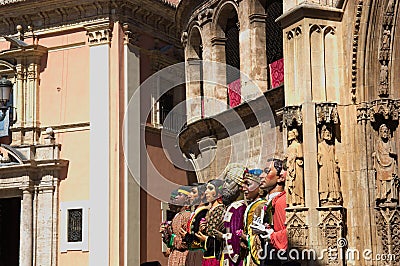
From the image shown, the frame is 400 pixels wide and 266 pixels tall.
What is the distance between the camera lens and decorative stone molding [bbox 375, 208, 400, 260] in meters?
10.8

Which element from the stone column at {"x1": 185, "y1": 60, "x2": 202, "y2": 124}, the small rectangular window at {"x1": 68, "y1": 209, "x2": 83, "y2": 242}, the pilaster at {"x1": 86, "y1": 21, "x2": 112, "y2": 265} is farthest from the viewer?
the small rectangular window at {"x1": 68, "y1": 209, "x2": 83, "y2": 242}

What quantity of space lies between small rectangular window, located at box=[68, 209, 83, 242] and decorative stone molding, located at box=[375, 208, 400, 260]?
1524cm

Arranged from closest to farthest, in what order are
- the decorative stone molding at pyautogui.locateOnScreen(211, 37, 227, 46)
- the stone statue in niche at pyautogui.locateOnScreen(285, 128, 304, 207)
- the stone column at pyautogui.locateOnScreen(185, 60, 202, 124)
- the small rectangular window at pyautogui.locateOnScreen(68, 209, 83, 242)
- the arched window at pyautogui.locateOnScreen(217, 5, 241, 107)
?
the stone statue in niche at pyautogui.locateOnScreen(285, 128, 304, 207) < the arched window at pyautogui.locateOnScreen(217, 5, 241, 107) < the decorative stone molding at pyautogui.locateOnScreen(211, 37, 227, 46) < the stone column at pyautogui.locateOnScreen(185, 60, 202, 124) < the small rectangular window at pyautogui.locateOnScreen(68, 209, 83, 242)

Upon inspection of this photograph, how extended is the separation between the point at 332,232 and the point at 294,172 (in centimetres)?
90

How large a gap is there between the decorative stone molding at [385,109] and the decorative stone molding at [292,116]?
90 centimetres

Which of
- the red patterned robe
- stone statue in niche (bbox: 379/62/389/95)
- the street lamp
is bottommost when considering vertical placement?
the red patterned robe

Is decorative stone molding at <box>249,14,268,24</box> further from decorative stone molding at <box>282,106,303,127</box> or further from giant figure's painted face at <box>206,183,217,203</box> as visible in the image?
decorative stone molding at <box>282,106,303,127</box>

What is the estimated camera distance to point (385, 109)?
36.2 feet

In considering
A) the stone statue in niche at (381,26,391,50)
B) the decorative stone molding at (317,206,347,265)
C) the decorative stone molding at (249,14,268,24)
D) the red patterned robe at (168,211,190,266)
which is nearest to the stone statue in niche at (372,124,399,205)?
the decorative stone molding at (317,206,347,265)

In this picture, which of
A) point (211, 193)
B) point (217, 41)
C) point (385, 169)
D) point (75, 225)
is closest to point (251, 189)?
point (211, 193)

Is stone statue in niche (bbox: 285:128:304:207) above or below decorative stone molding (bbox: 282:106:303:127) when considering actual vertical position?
below

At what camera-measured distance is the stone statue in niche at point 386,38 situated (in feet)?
37.1

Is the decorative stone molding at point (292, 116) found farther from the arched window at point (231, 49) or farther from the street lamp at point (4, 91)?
the street lamp at point (4, 91)

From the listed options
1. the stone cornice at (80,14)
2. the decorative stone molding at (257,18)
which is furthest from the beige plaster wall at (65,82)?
the decorative stone molding at (257,18)
